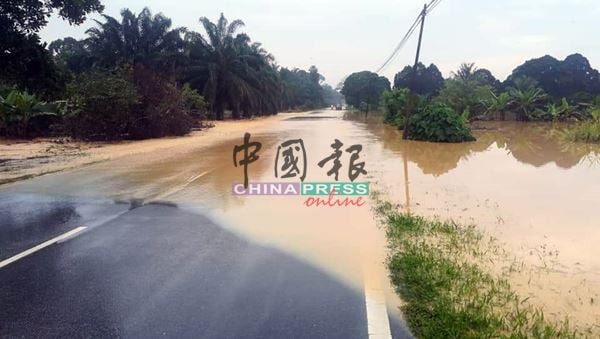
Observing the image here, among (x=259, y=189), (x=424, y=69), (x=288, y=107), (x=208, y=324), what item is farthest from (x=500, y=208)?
(x=288, y=107)

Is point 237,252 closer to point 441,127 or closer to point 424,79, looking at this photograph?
point 441,127

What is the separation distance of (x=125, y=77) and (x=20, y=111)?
17.0ft

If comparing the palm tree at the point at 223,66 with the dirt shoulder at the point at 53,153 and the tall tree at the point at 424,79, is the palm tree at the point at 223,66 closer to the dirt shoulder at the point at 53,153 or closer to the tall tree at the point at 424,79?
the dirt shoulder at the point at 53,153

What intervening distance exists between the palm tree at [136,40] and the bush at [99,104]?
63.8 ft

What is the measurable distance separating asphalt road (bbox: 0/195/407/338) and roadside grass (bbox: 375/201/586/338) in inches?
15.7

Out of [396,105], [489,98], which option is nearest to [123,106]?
[396,105]

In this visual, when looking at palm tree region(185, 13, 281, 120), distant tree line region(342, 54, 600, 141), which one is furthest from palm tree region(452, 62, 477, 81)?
palm tree region(185, 13, 281, 120)

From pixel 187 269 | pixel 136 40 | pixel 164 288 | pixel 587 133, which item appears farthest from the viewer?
pixel 136 40

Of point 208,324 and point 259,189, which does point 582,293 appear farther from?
point 259,189

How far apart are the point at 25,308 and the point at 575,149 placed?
69.5 ft

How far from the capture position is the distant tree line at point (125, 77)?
512 inches

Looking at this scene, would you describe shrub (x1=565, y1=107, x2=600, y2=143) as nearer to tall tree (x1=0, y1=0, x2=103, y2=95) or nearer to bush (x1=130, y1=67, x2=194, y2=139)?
bush (x1=130, y1=67, x2=194, y2=139)

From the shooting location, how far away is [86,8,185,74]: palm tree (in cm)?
3928

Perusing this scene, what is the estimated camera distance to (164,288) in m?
4.30
